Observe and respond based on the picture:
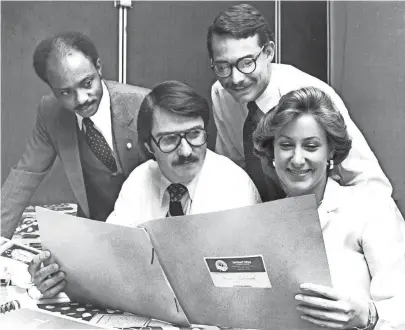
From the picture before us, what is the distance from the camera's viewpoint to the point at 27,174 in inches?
51.8

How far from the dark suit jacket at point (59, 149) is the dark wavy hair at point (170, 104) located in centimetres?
3

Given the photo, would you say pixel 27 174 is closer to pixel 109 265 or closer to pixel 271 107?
pixel 109 265

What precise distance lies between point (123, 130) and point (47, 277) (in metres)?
0.41

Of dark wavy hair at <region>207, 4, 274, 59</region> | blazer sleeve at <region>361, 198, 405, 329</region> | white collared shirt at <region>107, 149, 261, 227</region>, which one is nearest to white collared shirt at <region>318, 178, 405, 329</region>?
blazer sleeve at <region>361, 198, 405, 329</region>

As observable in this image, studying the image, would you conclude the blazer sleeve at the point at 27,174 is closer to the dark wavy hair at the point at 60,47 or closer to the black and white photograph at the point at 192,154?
the black and white photograph at the point at 192,154

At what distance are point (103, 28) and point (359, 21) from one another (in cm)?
66

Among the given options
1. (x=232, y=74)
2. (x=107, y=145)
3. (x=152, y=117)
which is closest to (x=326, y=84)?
(x=232, y=74)

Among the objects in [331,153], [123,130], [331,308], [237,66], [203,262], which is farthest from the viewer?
[123,130]

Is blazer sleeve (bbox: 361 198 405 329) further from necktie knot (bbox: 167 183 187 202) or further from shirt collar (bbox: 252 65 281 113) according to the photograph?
necktie knot (bbox: 167 183 187 202)

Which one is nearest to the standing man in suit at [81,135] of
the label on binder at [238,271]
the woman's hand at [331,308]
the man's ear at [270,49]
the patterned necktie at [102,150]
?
the patterned necktie at [102,150]

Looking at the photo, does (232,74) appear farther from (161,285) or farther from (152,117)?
(161,285)

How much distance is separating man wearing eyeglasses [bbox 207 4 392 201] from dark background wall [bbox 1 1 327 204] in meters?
0.06

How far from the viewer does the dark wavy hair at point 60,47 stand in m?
1.28

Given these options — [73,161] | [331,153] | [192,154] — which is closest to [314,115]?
[331,153]
